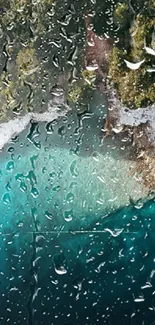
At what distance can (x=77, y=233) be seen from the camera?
100 cm

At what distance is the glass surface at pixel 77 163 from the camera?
1.00 metres

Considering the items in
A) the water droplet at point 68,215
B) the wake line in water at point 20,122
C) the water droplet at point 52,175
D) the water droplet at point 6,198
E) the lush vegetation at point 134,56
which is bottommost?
the water droplet at point 68,215

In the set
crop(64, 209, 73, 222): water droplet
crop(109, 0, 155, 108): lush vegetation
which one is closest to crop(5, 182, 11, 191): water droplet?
crop(64, 209, 73, 222): water droplet

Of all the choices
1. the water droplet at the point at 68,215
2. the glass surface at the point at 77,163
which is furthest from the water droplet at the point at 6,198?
the water droplet at the point at 68,215

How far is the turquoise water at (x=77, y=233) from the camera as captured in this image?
1.00 metres

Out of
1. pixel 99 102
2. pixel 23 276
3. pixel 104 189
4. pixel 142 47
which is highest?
pixel 142 47

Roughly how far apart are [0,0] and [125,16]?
258 mm

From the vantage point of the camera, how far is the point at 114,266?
1.00 metres

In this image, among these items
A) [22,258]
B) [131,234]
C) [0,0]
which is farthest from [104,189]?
[0,0]

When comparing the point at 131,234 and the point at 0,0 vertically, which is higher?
the point at 0,0

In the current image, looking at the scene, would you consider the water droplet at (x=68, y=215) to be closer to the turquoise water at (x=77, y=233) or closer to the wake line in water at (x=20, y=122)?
the turquoise water at (x=77, y=233)

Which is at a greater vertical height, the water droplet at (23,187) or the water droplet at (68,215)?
the water droplet at (23,187)

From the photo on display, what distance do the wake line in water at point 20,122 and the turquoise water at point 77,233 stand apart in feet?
0.06

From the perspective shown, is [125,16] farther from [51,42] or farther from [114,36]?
[51,42]
